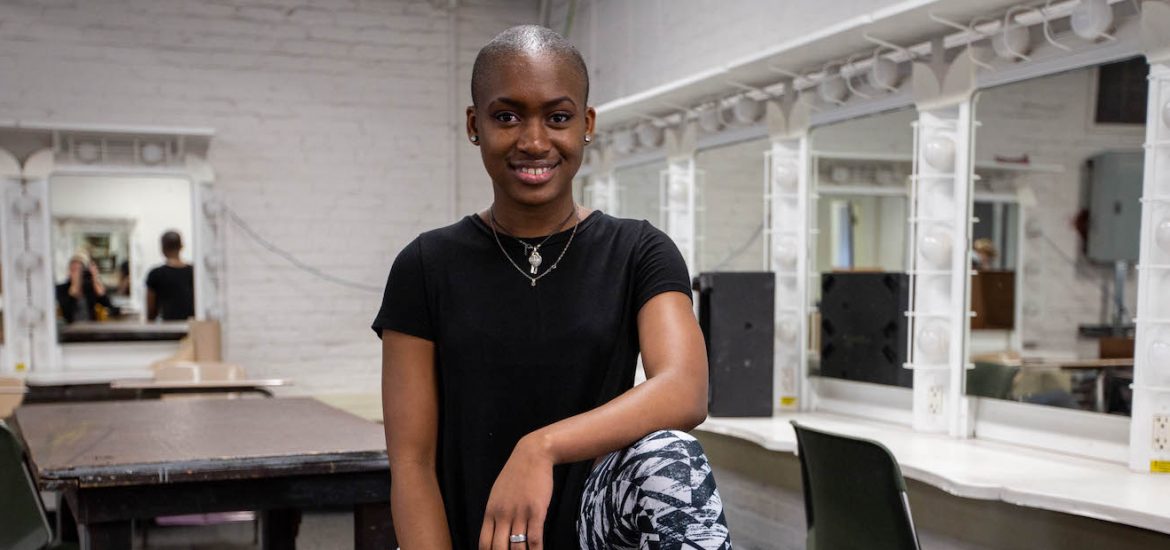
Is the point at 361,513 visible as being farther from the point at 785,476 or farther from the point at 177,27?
the point at 177,27

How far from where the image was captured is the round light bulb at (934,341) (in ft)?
11.6

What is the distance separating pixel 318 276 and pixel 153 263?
1150mm

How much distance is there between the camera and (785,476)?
12.6ft

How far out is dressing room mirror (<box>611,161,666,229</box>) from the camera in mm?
5784

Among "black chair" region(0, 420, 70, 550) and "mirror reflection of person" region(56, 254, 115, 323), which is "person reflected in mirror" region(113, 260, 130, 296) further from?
"black chair" region(0, 420, 70, 550)

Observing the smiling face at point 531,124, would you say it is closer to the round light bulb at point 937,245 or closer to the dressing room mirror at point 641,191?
the round light bulb at point 937,245

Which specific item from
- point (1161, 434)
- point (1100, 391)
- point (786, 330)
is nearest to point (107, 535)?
point (1161, 434)

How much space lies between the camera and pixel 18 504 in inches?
97.7

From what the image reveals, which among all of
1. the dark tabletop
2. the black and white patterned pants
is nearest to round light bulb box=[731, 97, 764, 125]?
the dark tabletop

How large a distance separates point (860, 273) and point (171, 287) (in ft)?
15.5

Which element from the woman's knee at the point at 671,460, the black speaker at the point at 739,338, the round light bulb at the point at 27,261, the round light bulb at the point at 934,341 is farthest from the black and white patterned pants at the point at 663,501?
the round light bulb at the point at 27,261

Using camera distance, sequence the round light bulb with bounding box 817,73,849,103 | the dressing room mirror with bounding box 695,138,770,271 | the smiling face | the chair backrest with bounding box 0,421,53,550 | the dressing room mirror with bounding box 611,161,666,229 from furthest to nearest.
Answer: the dressing room mirror with bounding box 611,161,666,229, the dressing room mirror with bounding box 695,138,770,271, the round light bulb with bounding box 817,73,849,103, the chair backrest with bounding box 0,421,53,550, the smiling face

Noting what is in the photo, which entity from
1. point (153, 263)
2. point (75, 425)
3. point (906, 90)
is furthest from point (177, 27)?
point (906, 90)

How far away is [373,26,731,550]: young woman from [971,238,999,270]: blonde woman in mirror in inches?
134
